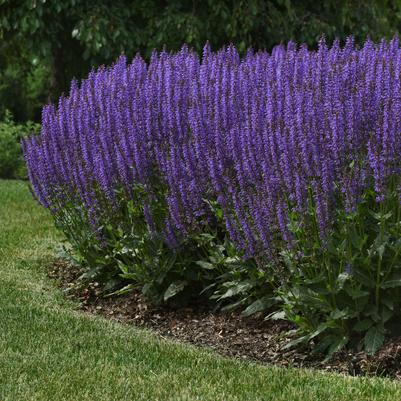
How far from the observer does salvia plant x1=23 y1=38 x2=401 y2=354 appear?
5215mm

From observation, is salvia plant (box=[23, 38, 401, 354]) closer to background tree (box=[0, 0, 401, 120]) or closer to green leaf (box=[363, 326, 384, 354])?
green leaf (box=[363, 326, 384, 354])

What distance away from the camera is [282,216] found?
5207 mm

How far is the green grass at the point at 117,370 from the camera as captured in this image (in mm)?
4711

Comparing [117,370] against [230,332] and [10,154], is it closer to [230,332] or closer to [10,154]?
[230,332]

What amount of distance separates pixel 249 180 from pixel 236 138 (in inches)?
10.5

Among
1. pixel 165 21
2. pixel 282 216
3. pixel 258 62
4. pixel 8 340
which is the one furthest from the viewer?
pixel 165 21

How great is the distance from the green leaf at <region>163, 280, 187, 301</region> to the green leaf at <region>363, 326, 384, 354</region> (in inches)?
61.4

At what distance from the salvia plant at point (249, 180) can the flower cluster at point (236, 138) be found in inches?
0.4

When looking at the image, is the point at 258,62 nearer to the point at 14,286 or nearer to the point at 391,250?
the point at 391,250

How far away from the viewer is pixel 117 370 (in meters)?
5.12

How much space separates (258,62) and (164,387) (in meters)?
2.56

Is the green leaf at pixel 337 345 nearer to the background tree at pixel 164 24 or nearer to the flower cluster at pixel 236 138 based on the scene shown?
the flower cluster at pixel 236 138

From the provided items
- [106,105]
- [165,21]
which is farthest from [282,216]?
[165,21]

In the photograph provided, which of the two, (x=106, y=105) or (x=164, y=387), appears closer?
(x=164, y=387)
